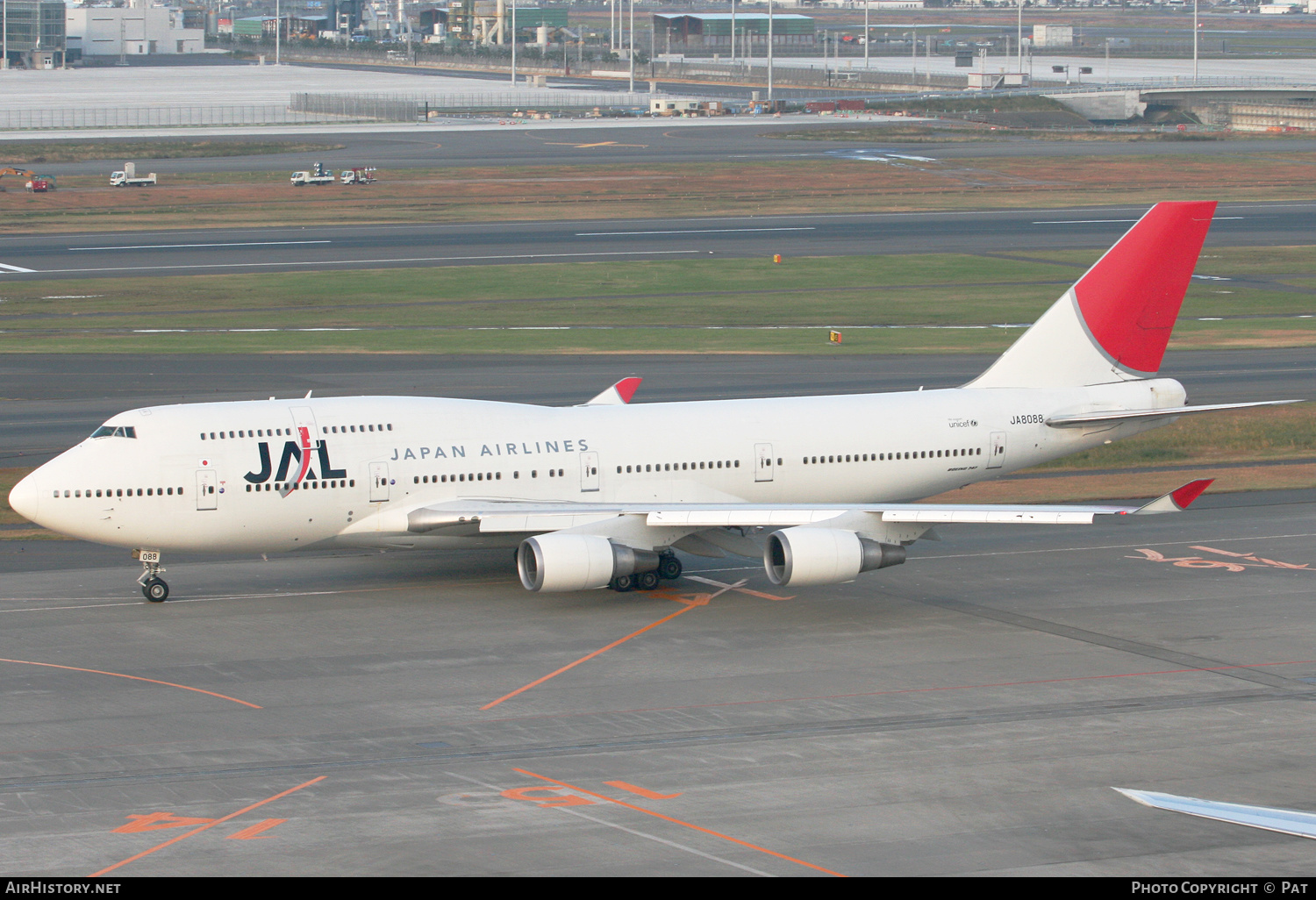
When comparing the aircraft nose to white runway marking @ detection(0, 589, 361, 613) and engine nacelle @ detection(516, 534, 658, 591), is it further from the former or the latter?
engine nacelle @ detection(516, 534, 658, 591)

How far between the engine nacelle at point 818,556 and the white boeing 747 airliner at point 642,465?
0.06 meters

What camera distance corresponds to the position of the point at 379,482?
129 feet

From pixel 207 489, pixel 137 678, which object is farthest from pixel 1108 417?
pixel 137 678

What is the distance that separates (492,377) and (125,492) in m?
30.6

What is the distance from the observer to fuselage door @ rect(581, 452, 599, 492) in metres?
40.9

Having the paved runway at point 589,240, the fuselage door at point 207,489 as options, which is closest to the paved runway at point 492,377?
the fuselage door at point 207,489

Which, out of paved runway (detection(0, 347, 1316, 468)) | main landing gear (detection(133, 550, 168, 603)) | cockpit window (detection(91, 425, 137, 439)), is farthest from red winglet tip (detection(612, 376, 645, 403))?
cockpit window (detection(91, 425, 137, 439))

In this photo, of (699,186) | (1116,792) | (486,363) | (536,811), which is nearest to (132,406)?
(486,363)

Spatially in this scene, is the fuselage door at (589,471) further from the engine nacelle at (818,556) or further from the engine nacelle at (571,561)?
the engine nacelle at (818,556)

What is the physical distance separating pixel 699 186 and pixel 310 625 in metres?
103

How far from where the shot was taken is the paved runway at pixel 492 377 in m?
62.8

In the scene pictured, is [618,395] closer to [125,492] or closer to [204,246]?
[125,492]

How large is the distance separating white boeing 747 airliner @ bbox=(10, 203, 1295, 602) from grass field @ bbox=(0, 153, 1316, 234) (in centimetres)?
7923
